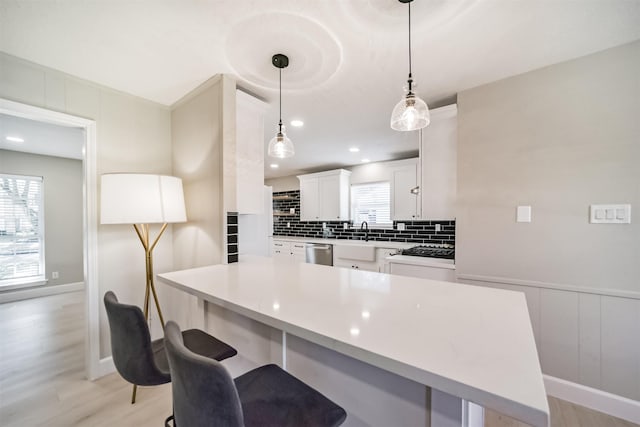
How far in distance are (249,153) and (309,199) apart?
10.1 feet

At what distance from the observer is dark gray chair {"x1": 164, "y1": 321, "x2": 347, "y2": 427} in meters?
0.61

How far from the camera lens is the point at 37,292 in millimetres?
4027

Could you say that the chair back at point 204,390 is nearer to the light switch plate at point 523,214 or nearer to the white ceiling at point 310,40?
the white ceiling at point 310,40

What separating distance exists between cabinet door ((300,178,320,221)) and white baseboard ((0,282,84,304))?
4.17m

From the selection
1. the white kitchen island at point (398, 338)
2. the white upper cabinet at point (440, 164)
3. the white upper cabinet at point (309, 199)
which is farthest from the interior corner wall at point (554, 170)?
the white upper cabinet at point (309, 199)

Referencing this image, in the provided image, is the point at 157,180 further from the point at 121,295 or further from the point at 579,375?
the point at 579,375

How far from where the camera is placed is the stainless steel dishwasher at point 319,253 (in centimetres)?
434

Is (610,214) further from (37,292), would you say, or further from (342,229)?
(37,292)

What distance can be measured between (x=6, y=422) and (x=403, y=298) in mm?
2512

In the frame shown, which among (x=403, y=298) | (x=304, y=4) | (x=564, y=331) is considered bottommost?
(x=564, y=331)

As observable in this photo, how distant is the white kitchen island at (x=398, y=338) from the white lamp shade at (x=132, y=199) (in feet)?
1.63

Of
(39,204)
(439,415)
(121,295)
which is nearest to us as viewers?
(439,415)

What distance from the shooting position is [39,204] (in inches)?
162

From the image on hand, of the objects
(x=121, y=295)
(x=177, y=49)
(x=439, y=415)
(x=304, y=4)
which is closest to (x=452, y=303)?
(x=439, y=415)
